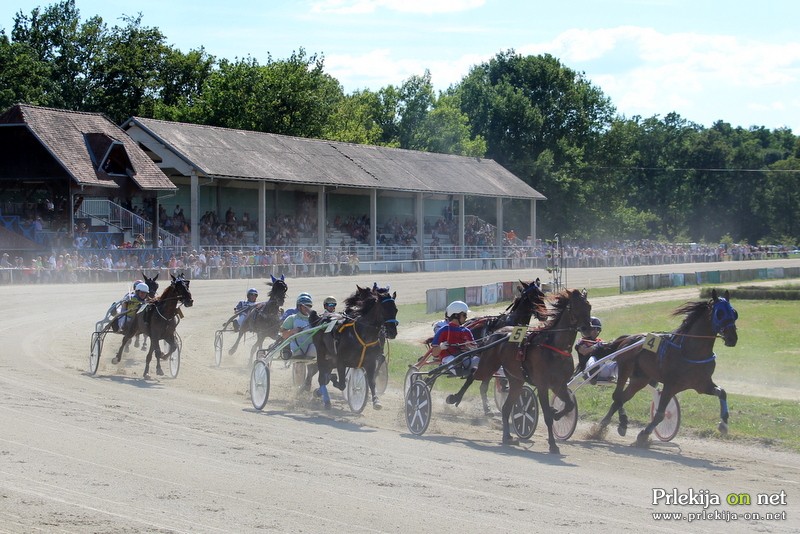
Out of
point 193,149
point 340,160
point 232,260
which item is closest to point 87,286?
point 232,260

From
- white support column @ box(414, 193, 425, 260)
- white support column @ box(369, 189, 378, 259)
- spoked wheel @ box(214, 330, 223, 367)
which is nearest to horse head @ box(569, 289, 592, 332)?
spoked wheel @ box(214, 330, 223, 367)

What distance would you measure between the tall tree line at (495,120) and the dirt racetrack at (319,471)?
45903mm

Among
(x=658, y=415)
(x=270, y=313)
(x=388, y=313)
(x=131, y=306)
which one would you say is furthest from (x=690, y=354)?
(x=131, y=306)

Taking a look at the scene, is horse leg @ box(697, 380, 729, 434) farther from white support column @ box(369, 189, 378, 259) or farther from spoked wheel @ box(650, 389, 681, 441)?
white support column @ box(369, 189, 378, 259)

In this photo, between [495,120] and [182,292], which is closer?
[182,292]

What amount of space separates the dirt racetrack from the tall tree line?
45903 millimetres

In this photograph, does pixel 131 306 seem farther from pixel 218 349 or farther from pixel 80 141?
pixel 80 141

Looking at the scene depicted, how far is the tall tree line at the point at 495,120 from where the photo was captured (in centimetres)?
6100

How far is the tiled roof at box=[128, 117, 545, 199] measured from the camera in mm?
42125

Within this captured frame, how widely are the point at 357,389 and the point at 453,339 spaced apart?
1.55 meters

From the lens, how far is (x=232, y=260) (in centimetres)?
3750

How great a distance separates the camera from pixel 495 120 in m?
81.3

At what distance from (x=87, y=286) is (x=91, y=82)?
1453 inches

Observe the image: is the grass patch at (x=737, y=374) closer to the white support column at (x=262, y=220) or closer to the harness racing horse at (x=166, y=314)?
the harness racing horse at (x=166, y=314)
